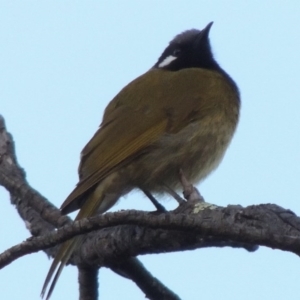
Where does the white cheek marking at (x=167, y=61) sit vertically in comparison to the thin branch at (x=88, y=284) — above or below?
above

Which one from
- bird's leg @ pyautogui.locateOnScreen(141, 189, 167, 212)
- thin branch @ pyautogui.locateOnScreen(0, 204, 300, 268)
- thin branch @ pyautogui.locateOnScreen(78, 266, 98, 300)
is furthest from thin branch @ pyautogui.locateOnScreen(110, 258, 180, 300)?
bird's leg @ pyautogui.locateOnScreen(141, 189, 167, 212)

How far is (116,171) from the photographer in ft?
15.4

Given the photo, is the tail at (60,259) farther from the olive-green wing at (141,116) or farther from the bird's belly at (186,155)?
the bird's belly at (186,155)

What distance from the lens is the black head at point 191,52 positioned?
243 inches

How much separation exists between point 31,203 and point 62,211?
26 cm

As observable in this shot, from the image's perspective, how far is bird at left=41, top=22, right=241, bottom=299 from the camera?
4.65 meters

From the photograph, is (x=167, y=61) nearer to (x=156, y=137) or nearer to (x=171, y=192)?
(x=156, y=137)

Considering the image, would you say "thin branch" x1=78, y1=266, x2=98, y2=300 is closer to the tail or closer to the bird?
the tail

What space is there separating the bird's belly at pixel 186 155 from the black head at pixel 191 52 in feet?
3.60

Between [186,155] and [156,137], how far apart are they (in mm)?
241

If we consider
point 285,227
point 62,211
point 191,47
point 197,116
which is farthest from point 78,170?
point 285,227

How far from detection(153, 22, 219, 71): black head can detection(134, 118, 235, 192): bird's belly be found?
110cm

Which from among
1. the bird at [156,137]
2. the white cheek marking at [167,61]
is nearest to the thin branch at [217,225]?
the bird at [156,137]

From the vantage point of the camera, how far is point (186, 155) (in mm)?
4973
